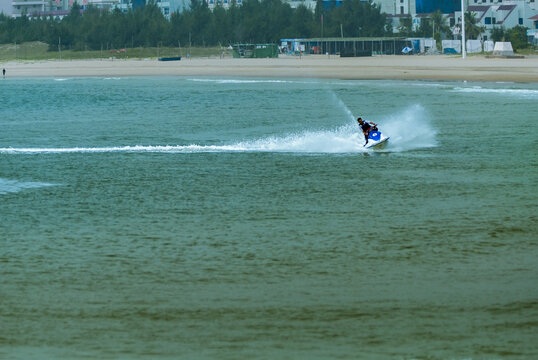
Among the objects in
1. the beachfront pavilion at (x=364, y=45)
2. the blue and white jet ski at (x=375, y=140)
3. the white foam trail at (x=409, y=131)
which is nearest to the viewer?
the blue and white jet ski at (x=375, y=140)

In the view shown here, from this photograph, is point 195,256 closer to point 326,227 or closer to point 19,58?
point 326,227

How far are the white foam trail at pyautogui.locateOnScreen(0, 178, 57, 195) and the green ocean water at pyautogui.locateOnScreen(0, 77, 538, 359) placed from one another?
121 mm

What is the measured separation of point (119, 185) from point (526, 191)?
523 inches

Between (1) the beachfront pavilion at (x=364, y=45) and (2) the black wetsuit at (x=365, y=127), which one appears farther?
(1) the beachfront pavilion at (x=364, y=45)

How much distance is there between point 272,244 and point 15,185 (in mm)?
13426

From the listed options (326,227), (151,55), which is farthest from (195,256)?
(151,55)

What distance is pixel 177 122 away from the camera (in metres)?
55.5

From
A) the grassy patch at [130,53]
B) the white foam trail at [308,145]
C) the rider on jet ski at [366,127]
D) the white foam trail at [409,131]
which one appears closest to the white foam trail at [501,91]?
the white foam trail at [409,131]

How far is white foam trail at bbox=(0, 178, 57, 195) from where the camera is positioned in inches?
1200

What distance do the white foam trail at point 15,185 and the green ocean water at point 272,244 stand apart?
12cm

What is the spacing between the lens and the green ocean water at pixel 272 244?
1482cm

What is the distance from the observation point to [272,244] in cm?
2142

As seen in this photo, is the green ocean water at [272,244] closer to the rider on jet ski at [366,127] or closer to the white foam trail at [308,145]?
the white foam trail at [308,145]

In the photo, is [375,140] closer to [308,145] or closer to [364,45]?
[308,145]
